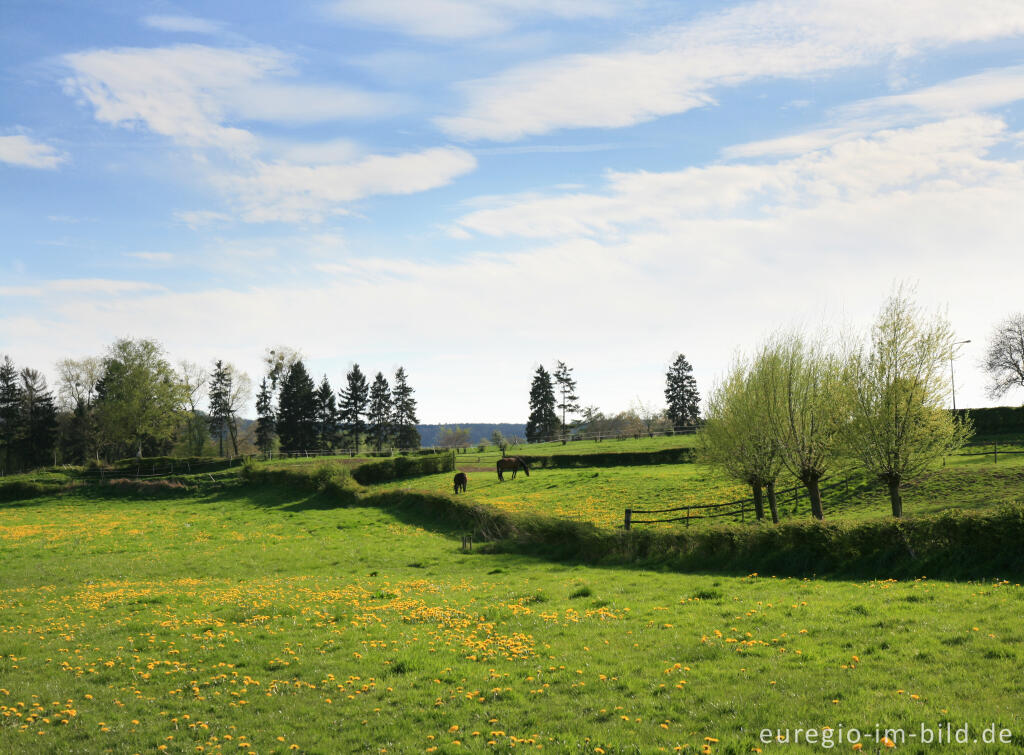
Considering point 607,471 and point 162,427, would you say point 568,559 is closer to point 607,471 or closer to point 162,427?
point 607,471

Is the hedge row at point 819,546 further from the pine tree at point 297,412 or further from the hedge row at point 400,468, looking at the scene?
the pine tree at point 297,412

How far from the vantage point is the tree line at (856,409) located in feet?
99.2

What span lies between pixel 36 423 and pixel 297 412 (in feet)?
122

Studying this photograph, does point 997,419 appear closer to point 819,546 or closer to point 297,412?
point 819,546

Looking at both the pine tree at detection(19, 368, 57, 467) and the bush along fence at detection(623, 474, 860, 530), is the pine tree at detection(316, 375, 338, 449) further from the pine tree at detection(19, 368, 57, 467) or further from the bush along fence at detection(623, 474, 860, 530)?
the bush along fence at detection(623, 474, 860, 530)

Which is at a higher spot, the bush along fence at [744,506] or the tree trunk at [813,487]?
the tree trunk at [813,487]

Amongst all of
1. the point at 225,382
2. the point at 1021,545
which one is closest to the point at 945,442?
the point at 1021,545

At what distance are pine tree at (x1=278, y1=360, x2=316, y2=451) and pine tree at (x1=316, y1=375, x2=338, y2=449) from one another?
105 inches

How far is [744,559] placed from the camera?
21516 mm

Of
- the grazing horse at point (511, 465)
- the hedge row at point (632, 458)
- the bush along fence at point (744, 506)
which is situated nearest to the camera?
the bush along fence at point (744, 506)

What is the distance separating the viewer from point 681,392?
118 m

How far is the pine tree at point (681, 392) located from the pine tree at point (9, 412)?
107025 millimetres

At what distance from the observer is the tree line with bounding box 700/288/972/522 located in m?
30.2

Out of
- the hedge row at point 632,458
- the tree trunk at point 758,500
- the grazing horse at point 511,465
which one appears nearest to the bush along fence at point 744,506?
the tree trunk at point 758,500
